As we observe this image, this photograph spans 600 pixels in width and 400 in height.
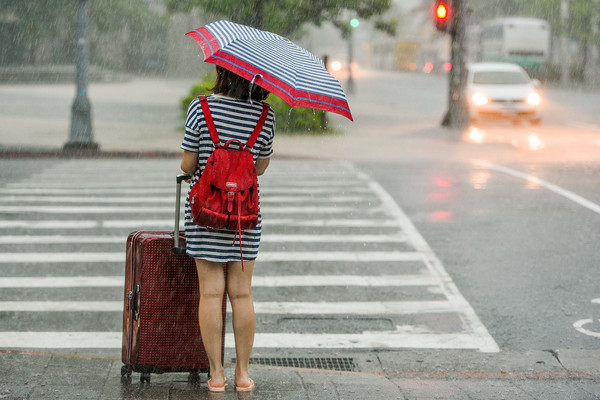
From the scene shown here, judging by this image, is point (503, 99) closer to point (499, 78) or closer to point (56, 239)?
point (499, 78)

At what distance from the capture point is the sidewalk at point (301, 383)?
432 centimetres

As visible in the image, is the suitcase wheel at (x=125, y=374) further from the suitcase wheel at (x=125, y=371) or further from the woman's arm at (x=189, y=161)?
the woman's arm at (x=189, y=161)

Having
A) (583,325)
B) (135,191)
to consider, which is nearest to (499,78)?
(135,191)

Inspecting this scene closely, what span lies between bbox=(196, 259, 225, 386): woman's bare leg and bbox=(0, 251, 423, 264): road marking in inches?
169

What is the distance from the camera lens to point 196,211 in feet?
13.5

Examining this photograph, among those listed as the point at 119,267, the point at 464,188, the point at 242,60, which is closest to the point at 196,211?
the point at 242,60

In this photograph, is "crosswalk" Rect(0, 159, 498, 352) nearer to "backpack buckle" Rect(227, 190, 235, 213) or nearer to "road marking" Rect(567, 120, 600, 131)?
"backpack buckle" Rect(227, 190, 235, 213)

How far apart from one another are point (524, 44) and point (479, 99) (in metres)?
28.4

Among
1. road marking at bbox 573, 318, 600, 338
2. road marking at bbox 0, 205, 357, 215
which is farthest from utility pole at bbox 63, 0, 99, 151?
road marking at bbox 573, 318, 600, 338

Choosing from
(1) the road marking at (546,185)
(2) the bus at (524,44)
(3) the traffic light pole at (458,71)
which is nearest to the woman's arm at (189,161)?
(1) the road marking at (546,185)

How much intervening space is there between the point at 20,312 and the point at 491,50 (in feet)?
161

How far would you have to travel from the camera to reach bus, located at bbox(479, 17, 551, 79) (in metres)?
50.7

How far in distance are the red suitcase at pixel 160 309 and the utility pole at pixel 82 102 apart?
14.3 m

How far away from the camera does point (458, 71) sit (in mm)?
23859
